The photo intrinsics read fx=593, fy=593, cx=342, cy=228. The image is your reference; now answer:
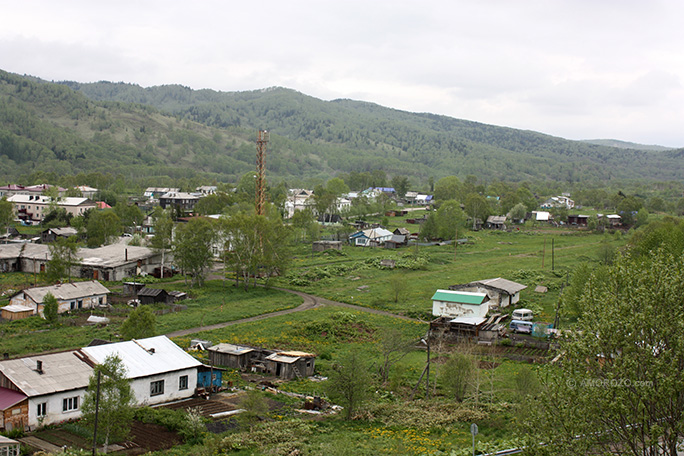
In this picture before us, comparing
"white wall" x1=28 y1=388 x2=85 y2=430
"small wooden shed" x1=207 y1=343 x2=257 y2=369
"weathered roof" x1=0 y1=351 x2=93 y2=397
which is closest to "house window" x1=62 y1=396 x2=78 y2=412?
"white wall" x1=28 y1=388 x2=85 y2=430

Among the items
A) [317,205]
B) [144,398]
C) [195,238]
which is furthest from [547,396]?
[317,205]

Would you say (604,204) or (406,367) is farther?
(604,204)

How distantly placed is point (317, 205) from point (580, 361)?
80.1 metres

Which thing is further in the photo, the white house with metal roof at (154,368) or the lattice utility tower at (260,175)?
the lattice utility tower at (260,175)

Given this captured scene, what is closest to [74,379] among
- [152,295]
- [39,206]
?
[152,295]

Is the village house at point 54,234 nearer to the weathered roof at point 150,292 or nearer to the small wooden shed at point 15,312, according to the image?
the weathered roof at point 150,292

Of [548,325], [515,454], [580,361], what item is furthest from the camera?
Result: [548,325]

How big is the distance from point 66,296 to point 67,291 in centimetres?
63

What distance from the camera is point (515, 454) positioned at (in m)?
17.8

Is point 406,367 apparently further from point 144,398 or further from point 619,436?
point 619,436

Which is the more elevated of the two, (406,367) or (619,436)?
(619,436)

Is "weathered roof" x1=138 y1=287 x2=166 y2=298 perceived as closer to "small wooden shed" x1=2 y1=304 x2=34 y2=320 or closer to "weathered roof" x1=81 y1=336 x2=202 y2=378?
"small wooden shed" x1=2 y1=304 x2=34 y2=320

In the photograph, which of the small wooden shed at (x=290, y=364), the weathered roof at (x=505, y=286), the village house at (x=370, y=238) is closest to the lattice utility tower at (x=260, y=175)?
the village house at (x=370, y=238)

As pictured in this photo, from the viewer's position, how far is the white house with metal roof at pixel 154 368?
77.5ft
